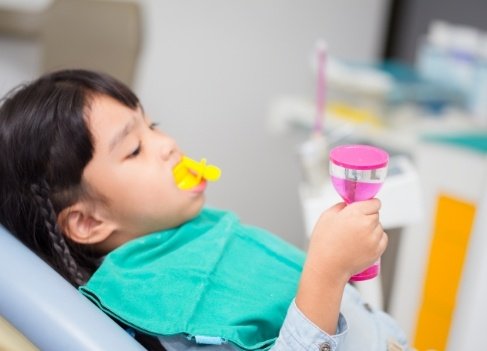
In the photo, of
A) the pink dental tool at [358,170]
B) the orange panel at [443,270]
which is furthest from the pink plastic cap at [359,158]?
the orange panel at [443,270]

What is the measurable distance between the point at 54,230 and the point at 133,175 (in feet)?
0.42

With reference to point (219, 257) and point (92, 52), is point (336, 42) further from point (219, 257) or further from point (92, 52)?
point (219, 257)

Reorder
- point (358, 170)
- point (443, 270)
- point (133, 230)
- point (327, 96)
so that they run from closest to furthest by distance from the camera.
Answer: point (358, 170), point (133, 230), point (443, 270), point (327, 96)

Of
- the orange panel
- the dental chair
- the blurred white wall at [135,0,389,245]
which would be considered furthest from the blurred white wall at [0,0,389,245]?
the dental chair

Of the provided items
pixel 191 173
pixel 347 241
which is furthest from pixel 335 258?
pixel 191 173

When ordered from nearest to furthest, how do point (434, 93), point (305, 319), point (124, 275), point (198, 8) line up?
point (305, 319) < point (124, 275) < point (434, 93) < point (198, 8)

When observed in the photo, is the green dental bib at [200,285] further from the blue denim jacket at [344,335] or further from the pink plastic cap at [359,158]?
the pink plastic cap at [359,158]

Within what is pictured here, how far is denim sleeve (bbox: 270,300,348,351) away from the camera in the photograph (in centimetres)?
71

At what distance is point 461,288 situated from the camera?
924 millimetres

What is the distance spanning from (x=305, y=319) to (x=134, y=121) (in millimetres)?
387

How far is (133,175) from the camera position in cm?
89

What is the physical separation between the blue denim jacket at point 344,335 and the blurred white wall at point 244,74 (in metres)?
1.45

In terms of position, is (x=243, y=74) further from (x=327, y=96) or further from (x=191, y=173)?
(x=191, y=173)

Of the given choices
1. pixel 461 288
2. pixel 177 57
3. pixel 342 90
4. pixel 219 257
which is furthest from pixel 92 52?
pixel 461 288
